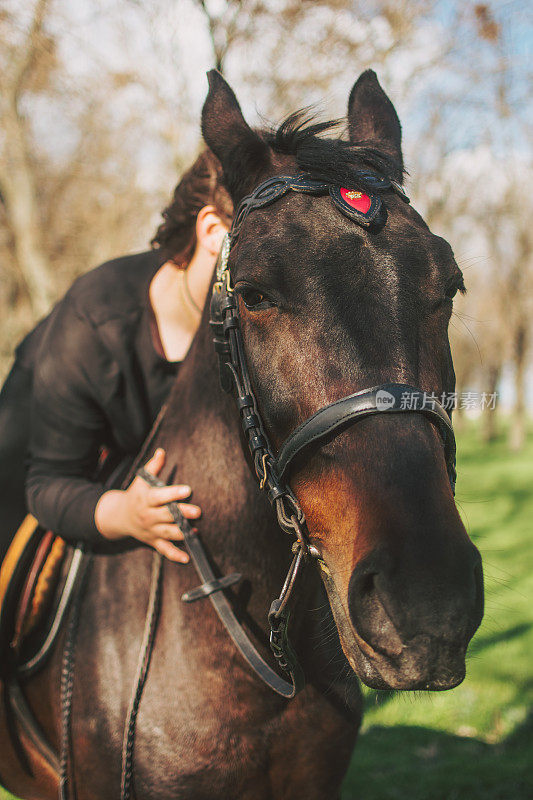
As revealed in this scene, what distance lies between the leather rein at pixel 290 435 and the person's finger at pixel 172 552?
31 mm

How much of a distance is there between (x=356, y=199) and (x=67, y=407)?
147cm

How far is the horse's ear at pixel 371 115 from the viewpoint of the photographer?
8.03ft

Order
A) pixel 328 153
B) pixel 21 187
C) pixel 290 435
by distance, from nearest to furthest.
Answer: pixel 290 435 < pixel 328 153 < pixel 21 187

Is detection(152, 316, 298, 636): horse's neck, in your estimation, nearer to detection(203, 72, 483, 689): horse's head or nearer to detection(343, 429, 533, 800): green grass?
detection(203, 72, 483, 689): horse's head

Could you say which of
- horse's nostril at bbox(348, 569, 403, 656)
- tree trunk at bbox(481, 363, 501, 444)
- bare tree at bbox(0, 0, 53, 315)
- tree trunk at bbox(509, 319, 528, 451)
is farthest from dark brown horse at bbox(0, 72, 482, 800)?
tree trunk at bbox(481, 363, 501, 444)

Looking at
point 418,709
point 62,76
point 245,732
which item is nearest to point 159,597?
point 245,732

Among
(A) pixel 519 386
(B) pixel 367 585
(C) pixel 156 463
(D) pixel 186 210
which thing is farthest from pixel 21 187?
(A) pixel 519 386

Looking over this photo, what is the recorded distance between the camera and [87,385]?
8.52 feet

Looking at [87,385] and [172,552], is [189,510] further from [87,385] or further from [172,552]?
[87,385]

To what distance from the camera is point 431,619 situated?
4.33 feet

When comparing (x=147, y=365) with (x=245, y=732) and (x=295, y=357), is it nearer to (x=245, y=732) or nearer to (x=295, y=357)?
(x=295, y=357)

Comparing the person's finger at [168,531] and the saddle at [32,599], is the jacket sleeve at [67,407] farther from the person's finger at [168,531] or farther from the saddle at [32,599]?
the person's finger at [168,531]

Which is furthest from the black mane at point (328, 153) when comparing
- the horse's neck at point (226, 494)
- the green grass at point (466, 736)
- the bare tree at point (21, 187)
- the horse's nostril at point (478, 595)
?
the bare tree at point (21, 187)

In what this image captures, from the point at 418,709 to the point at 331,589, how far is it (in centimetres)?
490
